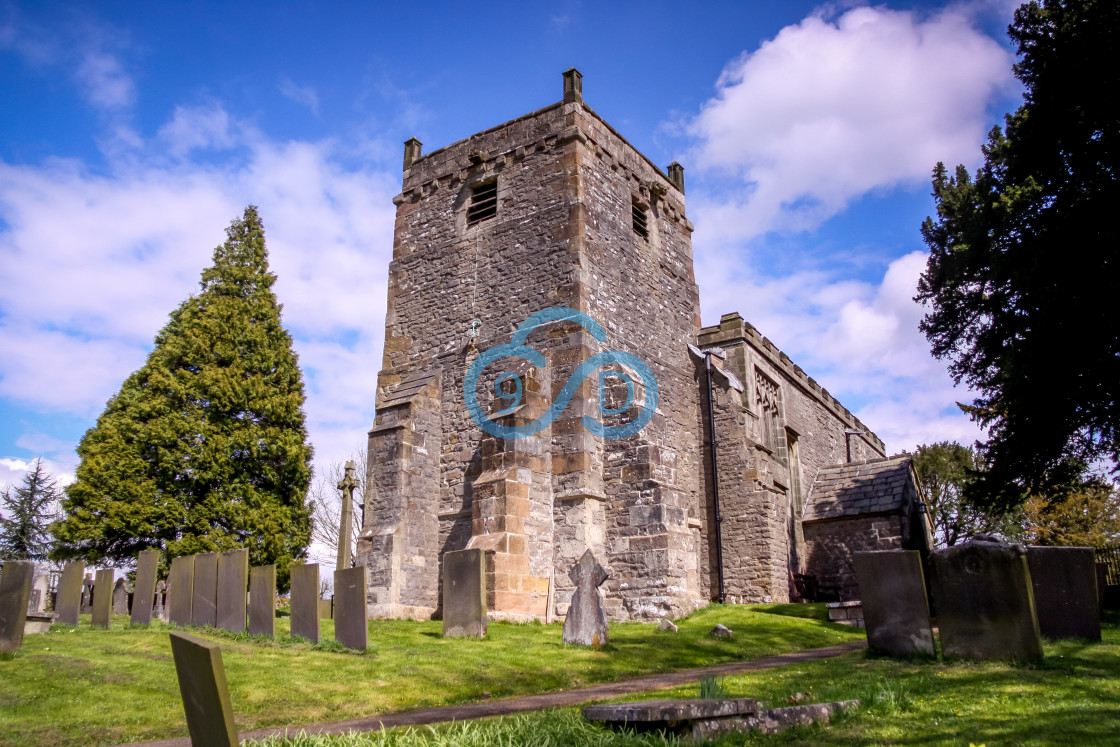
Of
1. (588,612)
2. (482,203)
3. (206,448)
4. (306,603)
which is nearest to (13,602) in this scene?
(306,603)

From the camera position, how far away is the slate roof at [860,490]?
19.5 meters

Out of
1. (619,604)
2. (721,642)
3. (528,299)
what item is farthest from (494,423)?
(721,642)

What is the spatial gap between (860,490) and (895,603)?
1266 centimetres

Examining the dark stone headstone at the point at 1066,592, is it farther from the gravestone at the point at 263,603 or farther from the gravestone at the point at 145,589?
the gravestone at the point at 145,589

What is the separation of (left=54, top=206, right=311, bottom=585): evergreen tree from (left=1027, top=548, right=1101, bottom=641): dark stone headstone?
15697 millimetres

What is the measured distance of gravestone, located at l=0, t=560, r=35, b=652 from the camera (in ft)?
28.6

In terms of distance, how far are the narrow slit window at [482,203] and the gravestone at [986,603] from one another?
13.2 metres

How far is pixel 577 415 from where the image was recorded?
1530 centimetres

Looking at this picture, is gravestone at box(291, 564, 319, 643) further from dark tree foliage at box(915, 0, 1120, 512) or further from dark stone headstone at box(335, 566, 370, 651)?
dark tree foliage at box(915, 0, 1120, 512)

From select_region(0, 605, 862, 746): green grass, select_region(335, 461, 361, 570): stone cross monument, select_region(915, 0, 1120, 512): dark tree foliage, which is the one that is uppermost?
select_region(915, 0, 1120, 512): dark tree foliage

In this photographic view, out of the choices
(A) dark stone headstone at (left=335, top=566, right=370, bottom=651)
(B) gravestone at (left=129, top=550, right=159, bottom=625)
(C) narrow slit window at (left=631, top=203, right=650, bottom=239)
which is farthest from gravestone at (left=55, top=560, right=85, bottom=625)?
Answer: (C) narrow slit window at (left=631, top=203, right=650, bottom=239)

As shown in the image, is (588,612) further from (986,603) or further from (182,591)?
(182,591)

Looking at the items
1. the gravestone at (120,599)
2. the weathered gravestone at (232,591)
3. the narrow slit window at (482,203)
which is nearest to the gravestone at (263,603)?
the weathered gravestone at (232,591)

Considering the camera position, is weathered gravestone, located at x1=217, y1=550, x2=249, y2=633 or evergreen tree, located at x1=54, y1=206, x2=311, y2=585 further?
evergreen tree, located at x1=54, y1=206, x2=311, y2=585
